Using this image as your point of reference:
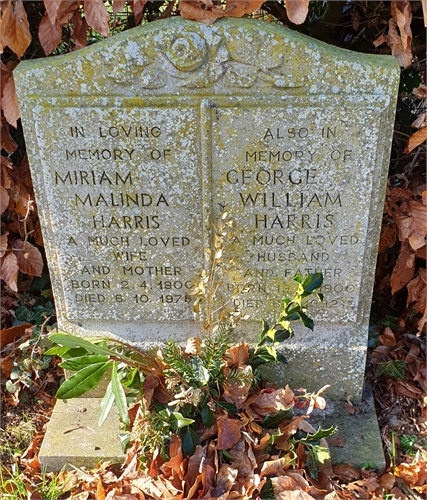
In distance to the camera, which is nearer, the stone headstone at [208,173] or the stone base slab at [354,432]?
the stone headstone at [208,173]

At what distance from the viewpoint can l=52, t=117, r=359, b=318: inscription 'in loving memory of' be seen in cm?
227

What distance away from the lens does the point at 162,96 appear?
2.18 metres

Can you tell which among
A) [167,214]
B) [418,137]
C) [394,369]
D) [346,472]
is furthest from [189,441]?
[418,137]

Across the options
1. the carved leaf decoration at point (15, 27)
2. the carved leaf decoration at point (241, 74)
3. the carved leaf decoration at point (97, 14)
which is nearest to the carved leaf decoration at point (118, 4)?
the carved leaf decoration at point (97, 14)

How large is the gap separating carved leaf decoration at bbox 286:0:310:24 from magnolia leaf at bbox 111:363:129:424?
4.86 ft

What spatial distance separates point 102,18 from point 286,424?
5.85 feet

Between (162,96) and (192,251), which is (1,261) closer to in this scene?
(192,251)

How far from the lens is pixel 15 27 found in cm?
221

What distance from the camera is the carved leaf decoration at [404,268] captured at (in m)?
2.78

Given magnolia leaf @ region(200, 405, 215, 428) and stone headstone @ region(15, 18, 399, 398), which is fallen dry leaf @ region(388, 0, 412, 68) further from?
magnolia leaf @ region(200, 405, 215, 428)

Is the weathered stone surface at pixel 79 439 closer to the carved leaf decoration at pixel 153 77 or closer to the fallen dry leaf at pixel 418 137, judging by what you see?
the carved leaf decoration at pixel 153 77

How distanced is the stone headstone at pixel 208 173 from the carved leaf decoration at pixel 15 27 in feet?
0.61

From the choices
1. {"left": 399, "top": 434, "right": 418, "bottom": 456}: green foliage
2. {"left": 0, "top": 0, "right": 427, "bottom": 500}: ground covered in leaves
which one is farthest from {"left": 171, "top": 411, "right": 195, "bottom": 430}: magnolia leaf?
{"left": 399, "top": 434, "right": 418, "bottom": 456}: green foliage

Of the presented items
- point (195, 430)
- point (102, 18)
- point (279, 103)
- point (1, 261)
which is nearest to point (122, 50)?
point (102, 18)
